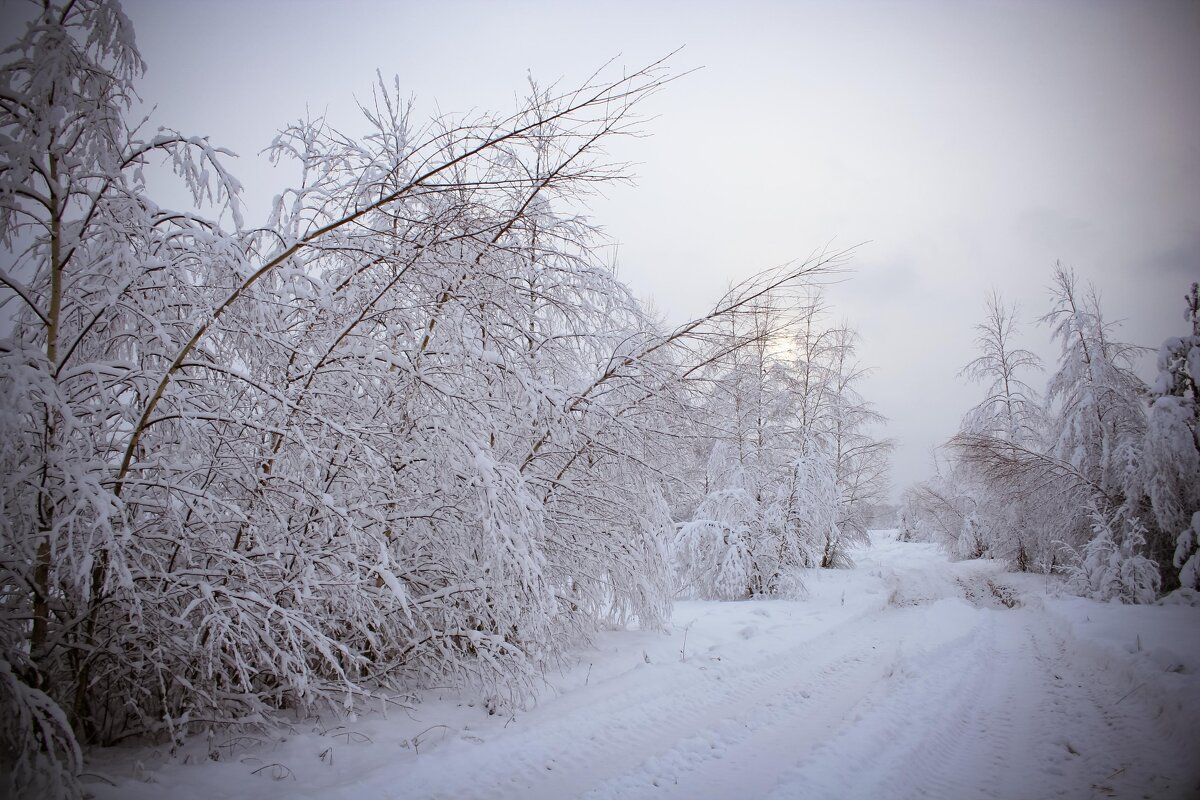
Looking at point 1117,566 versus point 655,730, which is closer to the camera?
point 655,730

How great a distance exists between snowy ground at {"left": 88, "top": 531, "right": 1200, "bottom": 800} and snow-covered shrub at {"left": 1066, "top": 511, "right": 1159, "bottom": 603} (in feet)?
8.29

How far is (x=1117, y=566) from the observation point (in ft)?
30.1

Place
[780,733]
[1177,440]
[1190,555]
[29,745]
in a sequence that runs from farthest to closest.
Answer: [1177,440] < [1190,555] < [780,733] < [29,745]

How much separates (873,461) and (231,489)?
20.5 m

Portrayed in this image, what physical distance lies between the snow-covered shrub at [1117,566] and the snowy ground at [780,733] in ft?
8.29

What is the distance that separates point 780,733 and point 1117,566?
9880 mm

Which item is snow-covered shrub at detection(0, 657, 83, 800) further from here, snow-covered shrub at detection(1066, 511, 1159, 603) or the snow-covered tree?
snow-covered shrub at detection(1066, 511, 1159, 603)

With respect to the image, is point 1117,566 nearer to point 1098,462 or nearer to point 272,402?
point 1098,462

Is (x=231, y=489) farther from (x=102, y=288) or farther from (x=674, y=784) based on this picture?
(x=674, y=784)

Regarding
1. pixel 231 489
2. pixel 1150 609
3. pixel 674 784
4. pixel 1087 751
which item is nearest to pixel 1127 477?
pixel 1150 609

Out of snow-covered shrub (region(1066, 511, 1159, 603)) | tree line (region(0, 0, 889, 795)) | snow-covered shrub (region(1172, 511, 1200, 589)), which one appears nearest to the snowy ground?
tree line (region(0, 0, 889, 795))

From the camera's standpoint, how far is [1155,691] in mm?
4367

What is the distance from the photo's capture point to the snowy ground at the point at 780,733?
3039 millimetres

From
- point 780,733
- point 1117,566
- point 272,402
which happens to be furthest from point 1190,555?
point 272,402
